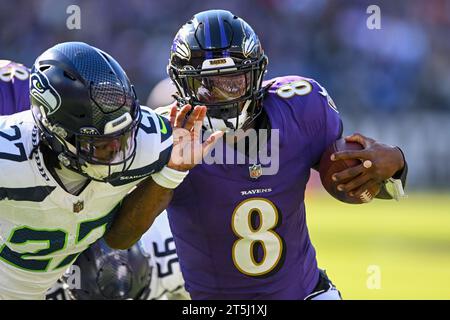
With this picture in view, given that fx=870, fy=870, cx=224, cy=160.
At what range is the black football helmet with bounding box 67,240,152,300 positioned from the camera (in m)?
4.46

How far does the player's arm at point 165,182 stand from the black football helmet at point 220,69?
7.5 inches

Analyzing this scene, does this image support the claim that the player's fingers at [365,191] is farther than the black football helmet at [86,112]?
Yes

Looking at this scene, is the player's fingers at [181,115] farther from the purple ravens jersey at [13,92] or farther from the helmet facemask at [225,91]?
the purple ravens jersey at [13,92]

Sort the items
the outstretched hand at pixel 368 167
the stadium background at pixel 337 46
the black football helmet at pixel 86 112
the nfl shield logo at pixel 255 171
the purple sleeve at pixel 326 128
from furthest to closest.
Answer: the stadium background at pixel 337 46 → the purple sleeve at pixel 326 128 → the nfl shield logo at pixel 255 171 → the outstretched hand at pixel 368 167 → the black football helmet at pixel 86 112

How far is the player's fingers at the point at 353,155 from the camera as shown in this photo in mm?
3855

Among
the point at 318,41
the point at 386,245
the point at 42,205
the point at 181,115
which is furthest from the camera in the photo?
the point at 318,41

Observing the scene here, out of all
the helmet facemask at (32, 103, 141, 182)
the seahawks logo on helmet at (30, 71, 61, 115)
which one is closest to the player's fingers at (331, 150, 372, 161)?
the helmet facemask at (32, 103, 141, 182)

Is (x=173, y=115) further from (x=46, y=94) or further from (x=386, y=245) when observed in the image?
(x=386, y=245)

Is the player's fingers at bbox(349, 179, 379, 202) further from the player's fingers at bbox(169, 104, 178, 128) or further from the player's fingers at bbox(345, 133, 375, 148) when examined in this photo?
the player's fingers at bbox(169, 104, 178, 128)

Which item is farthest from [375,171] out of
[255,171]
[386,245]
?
[386,245]

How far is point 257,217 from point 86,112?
3.40 ft

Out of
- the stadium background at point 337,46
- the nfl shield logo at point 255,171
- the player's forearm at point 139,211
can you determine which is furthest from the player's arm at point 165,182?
the stadium background at point 337,46

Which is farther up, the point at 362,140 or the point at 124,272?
the point at 362,140

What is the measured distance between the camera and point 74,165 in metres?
3.41
